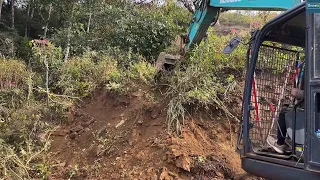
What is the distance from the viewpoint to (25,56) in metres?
13.5

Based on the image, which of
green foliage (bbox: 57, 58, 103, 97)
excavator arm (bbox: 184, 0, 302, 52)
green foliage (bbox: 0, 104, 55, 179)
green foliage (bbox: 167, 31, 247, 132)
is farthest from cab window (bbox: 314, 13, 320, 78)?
green foliage (bbox: 57, 58, 103, 97)

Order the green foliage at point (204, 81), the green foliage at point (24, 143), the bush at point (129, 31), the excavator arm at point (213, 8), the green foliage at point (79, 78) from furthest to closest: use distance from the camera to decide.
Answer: the bush at point (129, 31)
the green foliage at point (79, 78)
the green foliage at point (204, 81)
the green foliage at point (24, 143)
the excavator arm at point (213, 8)

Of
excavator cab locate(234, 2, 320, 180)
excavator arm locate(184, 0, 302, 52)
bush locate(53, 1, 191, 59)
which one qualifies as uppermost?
bush locate(53, 1, 191, 59)

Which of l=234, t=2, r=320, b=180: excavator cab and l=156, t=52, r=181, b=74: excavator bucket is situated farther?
l=156, t=52, r=181, b=74: excavator bucket

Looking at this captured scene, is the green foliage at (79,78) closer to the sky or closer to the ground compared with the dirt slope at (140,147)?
closer to the sky

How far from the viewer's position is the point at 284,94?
436cm

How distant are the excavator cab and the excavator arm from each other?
353 mm

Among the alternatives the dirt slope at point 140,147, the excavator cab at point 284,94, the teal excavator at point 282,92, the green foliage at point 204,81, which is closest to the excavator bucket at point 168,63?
the green foliage at point 204,81

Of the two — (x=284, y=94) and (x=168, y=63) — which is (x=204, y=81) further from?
(x=284, y=94)

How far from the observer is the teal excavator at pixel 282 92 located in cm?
312

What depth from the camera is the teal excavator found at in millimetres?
A: 3115

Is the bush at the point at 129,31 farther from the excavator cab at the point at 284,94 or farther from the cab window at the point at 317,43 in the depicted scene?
the cab window at the point at 317,43

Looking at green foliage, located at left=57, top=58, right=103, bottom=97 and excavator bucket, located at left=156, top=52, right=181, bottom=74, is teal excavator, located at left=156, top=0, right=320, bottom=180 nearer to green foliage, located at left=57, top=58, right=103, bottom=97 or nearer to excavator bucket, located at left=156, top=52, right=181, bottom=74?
excavator bucket, located at left=156, top=52, right=181, bottom=74

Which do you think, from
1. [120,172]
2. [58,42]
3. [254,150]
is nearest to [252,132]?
[254,150]
